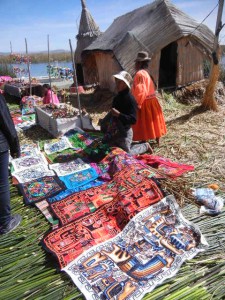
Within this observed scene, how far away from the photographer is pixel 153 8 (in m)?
8.20

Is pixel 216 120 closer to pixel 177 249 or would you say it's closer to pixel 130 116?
pixel 130 116

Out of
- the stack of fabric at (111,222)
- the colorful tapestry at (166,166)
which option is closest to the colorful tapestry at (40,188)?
the stack of fabric at (111,222)

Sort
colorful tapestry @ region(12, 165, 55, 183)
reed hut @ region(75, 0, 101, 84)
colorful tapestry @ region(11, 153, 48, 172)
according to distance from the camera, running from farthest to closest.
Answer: reed hut @ region(75, 0, 101, 84) → colorful tapestry @ region(11, 153, 48, 172) → colorful tapestry @ region(12, 165, 55, 183)

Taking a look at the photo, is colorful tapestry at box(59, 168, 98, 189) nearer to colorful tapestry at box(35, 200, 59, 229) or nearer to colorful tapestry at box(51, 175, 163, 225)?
colorful tapestry at box(51, 175, 163, 225)

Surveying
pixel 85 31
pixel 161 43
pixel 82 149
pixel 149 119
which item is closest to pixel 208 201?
pixel 149 119

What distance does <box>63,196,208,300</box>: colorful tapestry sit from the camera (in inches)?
74.4

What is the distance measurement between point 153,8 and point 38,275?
8.33 metres

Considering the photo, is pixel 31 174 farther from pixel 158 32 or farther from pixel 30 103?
pixel 158 32

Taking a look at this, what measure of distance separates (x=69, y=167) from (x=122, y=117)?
101 centimetres

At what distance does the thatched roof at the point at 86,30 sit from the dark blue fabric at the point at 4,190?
1017 centimetres

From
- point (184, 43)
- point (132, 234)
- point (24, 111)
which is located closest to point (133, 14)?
point (184, 43)

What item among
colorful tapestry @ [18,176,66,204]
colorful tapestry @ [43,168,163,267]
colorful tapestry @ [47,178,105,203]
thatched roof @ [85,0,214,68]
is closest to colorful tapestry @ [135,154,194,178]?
colorful tapestry @ [43,168,163,267]

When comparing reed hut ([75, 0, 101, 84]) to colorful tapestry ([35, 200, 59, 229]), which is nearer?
colorful tapestry ([35, 200, 59, 229])

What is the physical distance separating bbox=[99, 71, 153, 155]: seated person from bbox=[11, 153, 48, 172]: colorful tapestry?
1.01m
